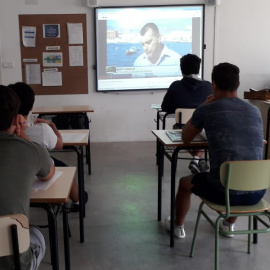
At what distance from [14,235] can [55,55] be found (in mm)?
4541

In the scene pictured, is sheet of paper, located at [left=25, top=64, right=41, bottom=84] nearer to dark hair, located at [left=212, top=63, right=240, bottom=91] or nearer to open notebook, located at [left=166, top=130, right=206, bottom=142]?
open notebook, located at [left=166, top=130, right=206, bottom=142]

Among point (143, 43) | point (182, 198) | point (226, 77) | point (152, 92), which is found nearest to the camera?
point (226, 77)

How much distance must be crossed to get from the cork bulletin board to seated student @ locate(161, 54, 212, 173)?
224cm

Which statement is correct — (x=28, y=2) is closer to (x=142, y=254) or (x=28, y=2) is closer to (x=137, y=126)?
(x=137, y=126)

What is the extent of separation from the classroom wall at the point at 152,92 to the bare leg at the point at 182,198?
3.34 metres

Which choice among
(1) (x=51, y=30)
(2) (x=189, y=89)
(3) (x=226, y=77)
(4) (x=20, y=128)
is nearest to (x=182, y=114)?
(2) (x=189, y=89)

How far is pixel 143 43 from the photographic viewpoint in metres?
5.63

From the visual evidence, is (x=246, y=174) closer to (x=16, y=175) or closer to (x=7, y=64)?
(x=16, y=175)

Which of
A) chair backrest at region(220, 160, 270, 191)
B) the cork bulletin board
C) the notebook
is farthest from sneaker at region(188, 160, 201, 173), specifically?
the cork bulletin board

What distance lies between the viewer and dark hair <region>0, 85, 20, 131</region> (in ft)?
4.73

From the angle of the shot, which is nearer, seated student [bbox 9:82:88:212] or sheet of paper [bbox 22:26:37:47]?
seated student [bbox 9:82:88:212]

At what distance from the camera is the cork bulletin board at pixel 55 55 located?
5405 millimetres

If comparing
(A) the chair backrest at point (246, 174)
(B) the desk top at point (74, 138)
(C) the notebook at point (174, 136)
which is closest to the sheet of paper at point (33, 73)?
(B) the desk top at point (74, 138)

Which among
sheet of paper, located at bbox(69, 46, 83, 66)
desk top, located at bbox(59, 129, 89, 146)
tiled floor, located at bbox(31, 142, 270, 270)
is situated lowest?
tiled floor, located at bbox(31, 142, 270, 270)
